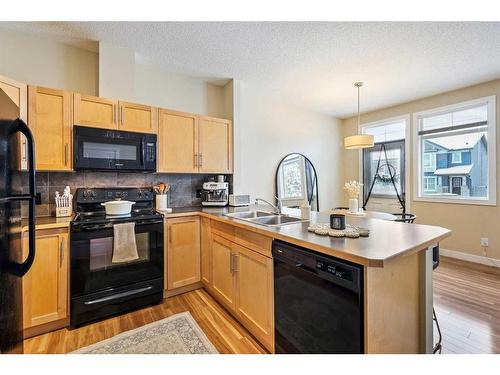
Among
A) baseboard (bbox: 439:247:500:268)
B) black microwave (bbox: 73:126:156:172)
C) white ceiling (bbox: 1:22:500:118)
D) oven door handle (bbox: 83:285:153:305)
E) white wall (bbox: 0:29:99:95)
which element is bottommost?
baseboard (bbox: 439:247:500:268)

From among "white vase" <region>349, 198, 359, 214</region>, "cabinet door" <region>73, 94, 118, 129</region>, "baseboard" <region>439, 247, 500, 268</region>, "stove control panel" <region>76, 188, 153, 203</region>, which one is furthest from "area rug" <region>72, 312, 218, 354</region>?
"baseboard" <region>439, 247, 500, 268</region>

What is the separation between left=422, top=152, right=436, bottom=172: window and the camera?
3.91 metres

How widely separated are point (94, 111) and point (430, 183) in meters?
4.92

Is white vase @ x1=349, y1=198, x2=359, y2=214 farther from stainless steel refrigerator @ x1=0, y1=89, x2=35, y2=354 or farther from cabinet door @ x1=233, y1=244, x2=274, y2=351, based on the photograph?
stainless steel refrigerator @ x1=0, y1=89, x2=35, y2=354

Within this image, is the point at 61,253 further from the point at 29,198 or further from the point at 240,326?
the point at 240,326

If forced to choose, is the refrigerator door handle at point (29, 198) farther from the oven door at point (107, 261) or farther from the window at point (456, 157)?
the window at point (456, 157)

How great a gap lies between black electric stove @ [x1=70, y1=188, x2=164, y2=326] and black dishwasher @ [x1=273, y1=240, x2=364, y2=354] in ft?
4.39

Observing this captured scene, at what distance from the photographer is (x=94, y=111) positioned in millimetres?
2244

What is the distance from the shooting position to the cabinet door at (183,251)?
2428 mm

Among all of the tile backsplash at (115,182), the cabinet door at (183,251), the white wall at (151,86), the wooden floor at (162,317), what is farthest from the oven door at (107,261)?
the white wall at (151,86)

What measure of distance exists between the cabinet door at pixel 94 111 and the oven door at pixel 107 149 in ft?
0.23

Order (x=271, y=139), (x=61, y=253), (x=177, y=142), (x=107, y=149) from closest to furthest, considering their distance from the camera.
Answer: (x=61, y=253) → (x=107, y=149) → (x=177, y=142) → (x=271, y=139)

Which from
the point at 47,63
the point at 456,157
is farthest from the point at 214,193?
the point at 456,157
